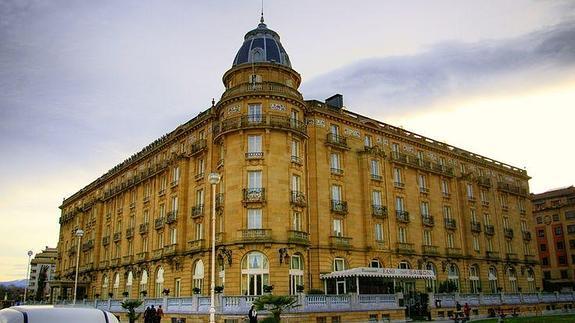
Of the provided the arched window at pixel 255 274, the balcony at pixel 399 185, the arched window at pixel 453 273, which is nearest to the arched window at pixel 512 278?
the arched window at pixel 453 273

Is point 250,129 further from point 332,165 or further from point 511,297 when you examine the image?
point 511,297

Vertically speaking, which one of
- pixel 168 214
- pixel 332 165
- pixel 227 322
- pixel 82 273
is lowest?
pixel 227 322

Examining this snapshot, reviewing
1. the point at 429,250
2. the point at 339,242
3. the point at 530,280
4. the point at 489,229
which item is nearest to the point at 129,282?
the point at 339,242

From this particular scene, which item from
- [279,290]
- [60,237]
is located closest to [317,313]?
[279,290]

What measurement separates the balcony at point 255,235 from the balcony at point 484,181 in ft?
110

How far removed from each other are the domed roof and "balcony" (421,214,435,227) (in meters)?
21.1

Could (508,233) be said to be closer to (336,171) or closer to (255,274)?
(336,171)

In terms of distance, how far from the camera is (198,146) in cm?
4603

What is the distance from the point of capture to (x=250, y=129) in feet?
131

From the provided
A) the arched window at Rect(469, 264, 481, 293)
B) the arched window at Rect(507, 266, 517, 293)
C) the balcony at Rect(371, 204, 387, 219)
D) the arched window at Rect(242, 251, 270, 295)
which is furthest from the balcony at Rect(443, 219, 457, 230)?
the arched window at Rect(242, 251, 270, 295)

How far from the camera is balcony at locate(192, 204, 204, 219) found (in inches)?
1732

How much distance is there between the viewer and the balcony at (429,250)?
1961 inches

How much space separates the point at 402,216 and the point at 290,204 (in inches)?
586

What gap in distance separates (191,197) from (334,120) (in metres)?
15.2
